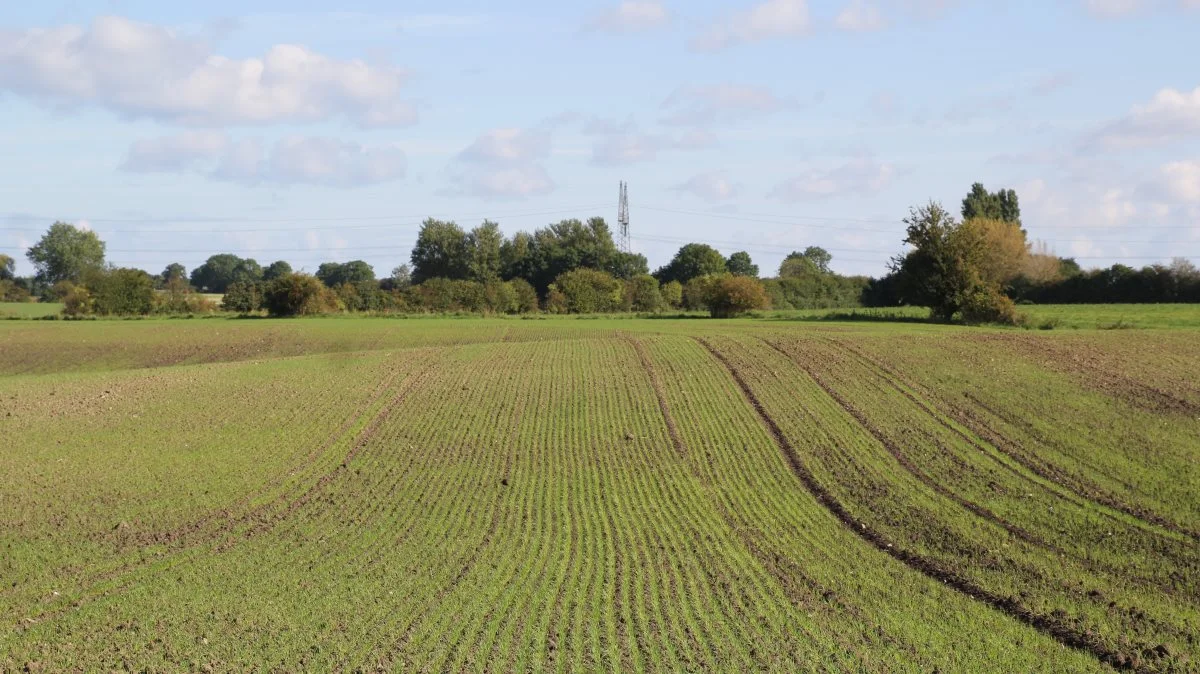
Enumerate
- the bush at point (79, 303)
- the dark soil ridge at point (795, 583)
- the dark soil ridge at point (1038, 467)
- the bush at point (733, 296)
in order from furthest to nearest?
the bush at point (79, 303) < the bush at point (733, 296) < the dark soil ridge at point (1038, 467) < the dark soil ridge at point (795, 583)

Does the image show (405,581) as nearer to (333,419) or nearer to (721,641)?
(721,641)

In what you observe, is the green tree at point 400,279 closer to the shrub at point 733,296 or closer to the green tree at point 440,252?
the green tree at point 440,252

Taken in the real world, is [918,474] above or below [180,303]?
below

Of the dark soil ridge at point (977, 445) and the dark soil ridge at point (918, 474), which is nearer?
the dark soil ridge at point (977, 445)

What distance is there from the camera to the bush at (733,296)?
7194 cm

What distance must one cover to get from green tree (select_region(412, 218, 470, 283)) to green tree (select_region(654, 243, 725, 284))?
85.4 ft

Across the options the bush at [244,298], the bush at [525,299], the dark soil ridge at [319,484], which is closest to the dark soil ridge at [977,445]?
the dark soil ridge at [319,484]

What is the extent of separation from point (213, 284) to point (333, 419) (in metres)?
168

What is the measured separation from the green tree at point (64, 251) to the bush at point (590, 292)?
302 feet

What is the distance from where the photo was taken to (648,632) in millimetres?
14312

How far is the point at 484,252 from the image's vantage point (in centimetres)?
13075

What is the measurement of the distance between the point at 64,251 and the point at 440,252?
58.5m

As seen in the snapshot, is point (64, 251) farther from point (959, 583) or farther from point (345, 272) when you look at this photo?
point (959, 583)

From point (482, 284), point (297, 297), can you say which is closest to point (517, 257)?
point (482, 284)
